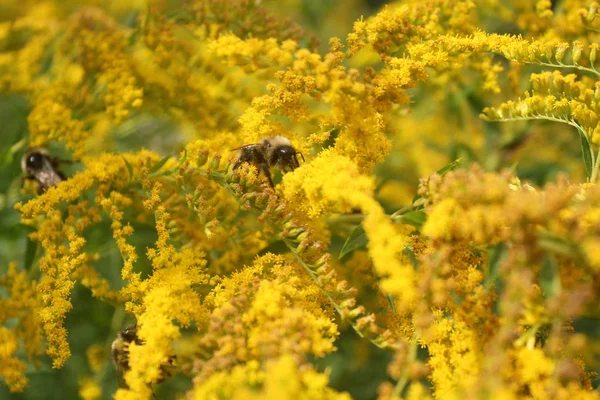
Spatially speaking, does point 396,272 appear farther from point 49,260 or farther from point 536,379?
point 49,260

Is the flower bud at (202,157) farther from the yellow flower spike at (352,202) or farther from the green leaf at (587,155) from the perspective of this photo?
the green leaf at (587,155)

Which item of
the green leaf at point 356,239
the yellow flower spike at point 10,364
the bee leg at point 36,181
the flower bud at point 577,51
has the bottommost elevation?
the yellow flower spike at point 10,364

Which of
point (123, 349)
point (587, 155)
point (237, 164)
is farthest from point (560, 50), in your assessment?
point (123, 349)

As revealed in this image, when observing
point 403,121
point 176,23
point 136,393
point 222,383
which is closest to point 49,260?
point 136,393

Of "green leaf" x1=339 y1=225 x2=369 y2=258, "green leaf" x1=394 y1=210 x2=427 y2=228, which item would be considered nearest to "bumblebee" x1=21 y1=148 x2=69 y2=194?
"green leaf" x1=339 y1=225 x2=369 y2=258

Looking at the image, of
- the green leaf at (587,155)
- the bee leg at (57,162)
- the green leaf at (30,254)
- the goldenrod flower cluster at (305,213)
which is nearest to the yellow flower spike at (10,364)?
the goldenrod flower cluster at (305,213)

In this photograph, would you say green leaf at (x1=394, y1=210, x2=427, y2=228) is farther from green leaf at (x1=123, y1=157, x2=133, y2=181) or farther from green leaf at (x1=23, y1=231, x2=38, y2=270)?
green leaf at (x1=23, y1=231, x2=38, y2=270)

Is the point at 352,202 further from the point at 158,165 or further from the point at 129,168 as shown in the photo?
the point at 129,168
